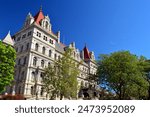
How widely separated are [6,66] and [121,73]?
57.9 feet

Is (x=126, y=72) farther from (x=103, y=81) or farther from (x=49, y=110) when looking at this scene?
(x=49, y=110)

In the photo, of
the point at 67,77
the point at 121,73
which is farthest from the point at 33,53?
the point at 121,73

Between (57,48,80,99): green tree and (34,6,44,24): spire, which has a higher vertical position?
(34,6,44,24): spire

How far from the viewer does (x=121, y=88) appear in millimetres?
33531

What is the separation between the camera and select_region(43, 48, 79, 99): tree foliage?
1005 inches

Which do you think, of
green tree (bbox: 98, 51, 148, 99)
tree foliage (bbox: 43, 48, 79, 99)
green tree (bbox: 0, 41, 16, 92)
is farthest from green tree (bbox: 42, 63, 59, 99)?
green tree (bbox: 98, 51, 148, 99)

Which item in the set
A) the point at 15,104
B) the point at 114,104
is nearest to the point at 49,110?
the point at 15,104

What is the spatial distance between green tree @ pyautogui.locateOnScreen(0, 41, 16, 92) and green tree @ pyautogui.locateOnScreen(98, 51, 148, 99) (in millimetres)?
15365

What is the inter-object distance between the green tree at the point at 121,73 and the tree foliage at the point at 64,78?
733 cm

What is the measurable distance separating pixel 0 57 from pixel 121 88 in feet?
68.2

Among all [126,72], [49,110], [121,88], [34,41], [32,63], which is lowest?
[49,110]

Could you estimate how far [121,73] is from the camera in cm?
3067

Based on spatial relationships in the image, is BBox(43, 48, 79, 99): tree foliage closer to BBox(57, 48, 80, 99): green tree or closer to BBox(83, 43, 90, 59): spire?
BBox(57, 48, 80, 99): green tree

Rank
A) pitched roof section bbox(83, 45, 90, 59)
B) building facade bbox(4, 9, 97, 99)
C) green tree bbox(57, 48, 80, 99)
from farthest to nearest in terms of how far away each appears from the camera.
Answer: pitched roof section bbox(83, 45, 90, 59) → building facade bbox(4, 9, 97, 99) → green tree bbox(57, 48, 80, 99)
